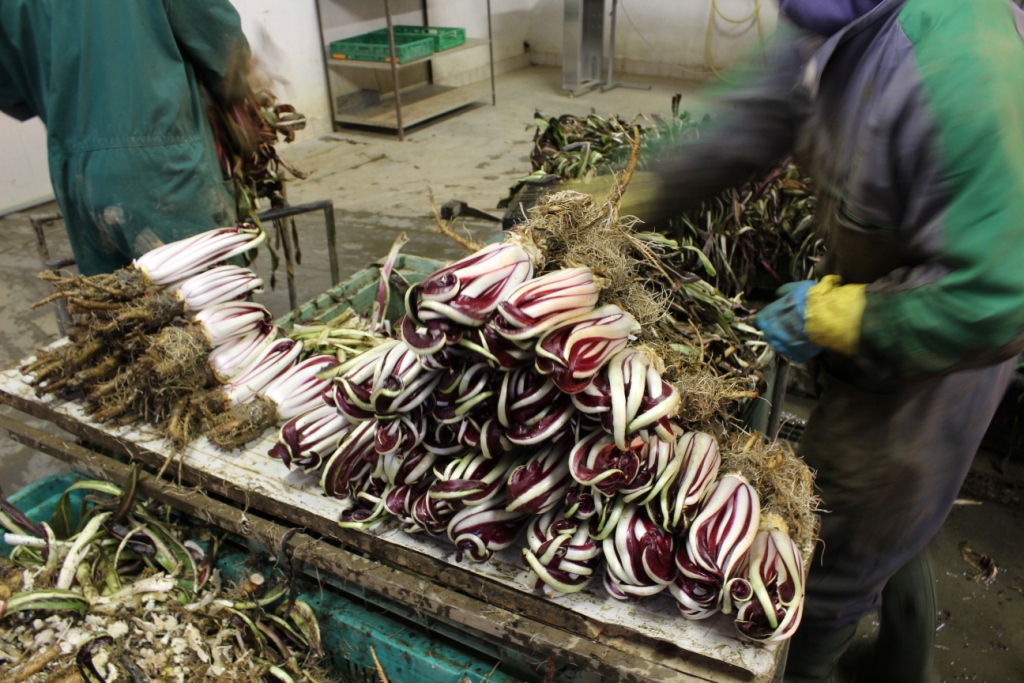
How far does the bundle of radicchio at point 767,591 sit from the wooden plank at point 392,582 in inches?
4.7

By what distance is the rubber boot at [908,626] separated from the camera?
7.88 ft

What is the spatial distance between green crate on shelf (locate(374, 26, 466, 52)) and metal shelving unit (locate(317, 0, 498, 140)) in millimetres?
70

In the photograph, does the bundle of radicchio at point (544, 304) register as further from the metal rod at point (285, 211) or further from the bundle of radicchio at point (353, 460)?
the metal rod at point (285, 211)

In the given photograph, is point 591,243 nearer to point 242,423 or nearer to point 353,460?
point 353,460

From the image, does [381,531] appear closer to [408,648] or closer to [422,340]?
[408,648]

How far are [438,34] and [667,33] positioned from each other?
4201mm

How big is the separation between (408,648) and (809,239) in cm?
289

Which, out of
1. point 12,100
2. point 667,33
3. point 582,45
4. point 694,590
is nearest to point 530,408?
point 694,590

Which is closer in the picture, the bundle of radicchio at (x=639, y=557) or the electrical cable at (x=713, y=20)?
the bundle of radicchio at (x=639, y=557)

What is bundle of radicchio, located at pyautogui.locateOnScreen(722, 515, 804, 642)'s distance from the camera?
1.42 metres

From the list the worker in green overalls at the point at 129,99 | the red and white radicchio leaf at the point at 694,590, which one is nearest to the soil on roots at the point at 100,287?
the worker in green overalls at the point at 129,99

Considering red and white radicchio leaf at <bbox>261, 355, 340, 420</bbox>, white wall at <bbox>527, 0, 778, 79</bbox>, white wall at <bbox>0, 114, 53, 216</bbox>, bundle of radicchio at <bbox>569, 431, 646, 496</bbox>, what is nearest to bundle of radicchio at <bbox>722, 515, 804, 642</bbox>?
bundle of radicchio at <bbox>569, 431, 646, 496</bbox>

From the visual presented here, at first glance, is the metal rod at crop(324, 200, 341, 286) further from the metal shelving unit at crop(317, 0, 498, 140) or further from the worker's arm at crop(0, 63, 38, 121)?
the metal shelving unit at crop(317, 0, 498, 140)

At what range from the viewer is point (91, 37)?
240cm
